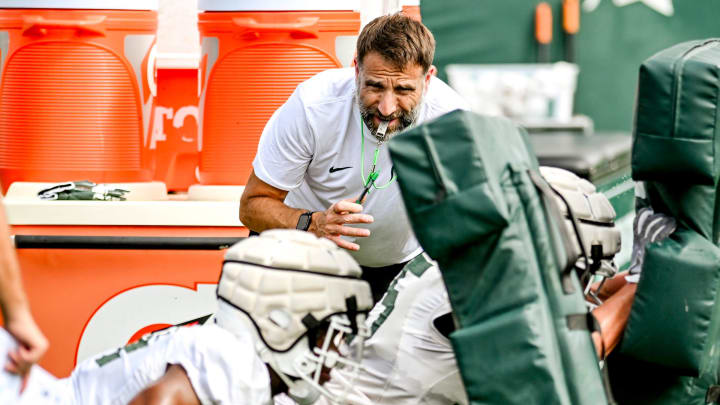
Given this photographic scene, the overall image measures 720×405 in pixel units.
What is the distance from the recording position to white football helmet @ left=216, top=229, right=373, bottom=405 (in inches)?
78.4

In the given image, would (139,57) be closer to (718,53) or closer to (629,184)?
(718,53)

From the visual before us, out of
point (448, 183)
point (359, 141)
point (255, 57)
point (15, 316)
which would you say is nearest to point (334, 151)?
point (359, 141)

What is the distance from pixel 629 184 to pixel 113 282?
282cm

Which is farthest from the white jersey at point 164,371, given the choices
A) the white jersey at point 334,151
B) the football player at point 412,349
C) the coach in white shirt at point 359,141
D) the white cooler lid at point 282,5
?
the white cooler lid at point 282,5

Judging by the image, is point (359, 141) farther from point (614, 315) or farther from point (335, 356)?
point (335, 356)

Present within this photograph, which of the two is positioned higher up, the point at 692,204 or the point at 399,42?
the point at 399,42

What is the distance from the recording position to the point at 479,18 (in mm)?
8453

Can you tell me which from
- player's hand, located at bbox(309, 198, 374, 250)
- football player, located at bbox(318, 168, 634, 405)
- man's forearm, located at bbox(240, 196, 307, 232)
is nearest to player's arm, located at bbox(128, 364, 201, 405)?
football player, located at bbox(318, 168, 634, 405)

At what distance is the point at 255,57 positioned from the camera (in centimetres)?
352

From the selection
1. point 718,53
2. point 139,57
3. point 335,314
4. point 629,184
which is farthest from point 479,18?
point 335,314

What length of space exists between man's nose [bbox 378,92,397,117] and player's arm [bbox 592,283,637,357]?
727 mm

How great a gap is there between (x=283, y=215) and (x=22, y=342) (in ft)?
3.95

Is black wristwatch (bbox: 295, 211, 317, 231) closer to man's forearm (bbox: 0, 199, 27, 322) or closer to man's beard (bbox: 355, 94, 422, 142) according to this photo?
man's beard (bbox: 355, 94, 422, 142)

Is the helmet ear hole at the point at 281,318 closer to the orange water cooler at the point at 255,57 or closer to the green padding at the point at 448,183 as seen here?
the green padding at the point at 448,183
